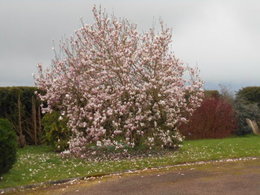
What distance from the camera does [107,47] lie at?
17.2m

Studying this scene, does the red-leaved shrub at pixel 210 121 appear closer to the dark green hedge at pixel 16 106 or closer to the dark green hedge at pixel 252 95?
the dark green hedge at pixel 252 95

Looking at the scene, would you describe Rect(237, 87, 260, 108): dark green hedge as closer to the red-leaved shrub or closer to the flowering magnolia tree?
the red-leaved shrub

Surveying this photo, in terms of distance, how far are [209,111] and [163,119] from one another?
33.5 ft

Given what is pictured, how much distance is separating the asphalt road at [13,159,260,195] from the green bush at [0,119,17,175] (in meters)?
2.07

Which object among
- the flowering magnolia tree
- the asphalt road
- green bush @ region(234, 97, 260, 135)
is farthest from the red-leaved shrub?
the asphalt road

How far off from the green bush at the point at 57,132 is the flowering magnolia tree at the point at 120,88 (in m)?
1.91

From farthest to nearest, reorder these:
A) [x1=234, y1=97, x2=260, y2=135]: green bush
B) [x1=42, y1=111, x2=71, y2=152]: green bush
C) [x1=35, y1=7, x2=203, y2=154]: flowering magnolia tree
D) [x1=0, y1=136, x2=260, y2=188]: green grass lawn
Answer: [x1=234, y1=97, x2=260, y2=135]: green bush < [x1=42, y1=111, x2=71, y2=152]: green bush < [x1=35, y1=7, x2=203, y2=154]: flowering magnolia tree < [x1=0, y1=136, x2=260, y2=188]: green grass lawn

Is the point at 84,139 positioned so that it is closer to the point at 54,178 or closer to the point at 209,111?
the point at 54,178

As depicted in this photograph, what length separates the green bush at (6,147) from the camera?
1149cm

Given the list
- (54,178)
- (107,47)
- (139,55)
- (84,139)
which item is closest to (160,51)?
(139,55)

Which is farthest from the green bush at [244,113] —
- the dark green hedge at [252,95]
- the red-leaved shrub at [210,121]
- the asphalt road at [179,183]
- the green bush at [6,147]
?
the green bush at [6,147]

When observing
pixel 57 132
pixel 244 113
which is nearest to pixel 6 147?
pixel 57 132

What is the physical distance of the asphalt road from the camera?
9180 millimetres

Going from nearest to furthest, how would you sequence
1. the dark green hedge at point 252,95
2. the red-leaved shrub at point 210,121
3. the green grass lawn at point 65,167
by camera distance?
the green grass lawn at point 65,167 < the red-leaved shrub at point 210,121 < the dark green hedge at point 252,95
